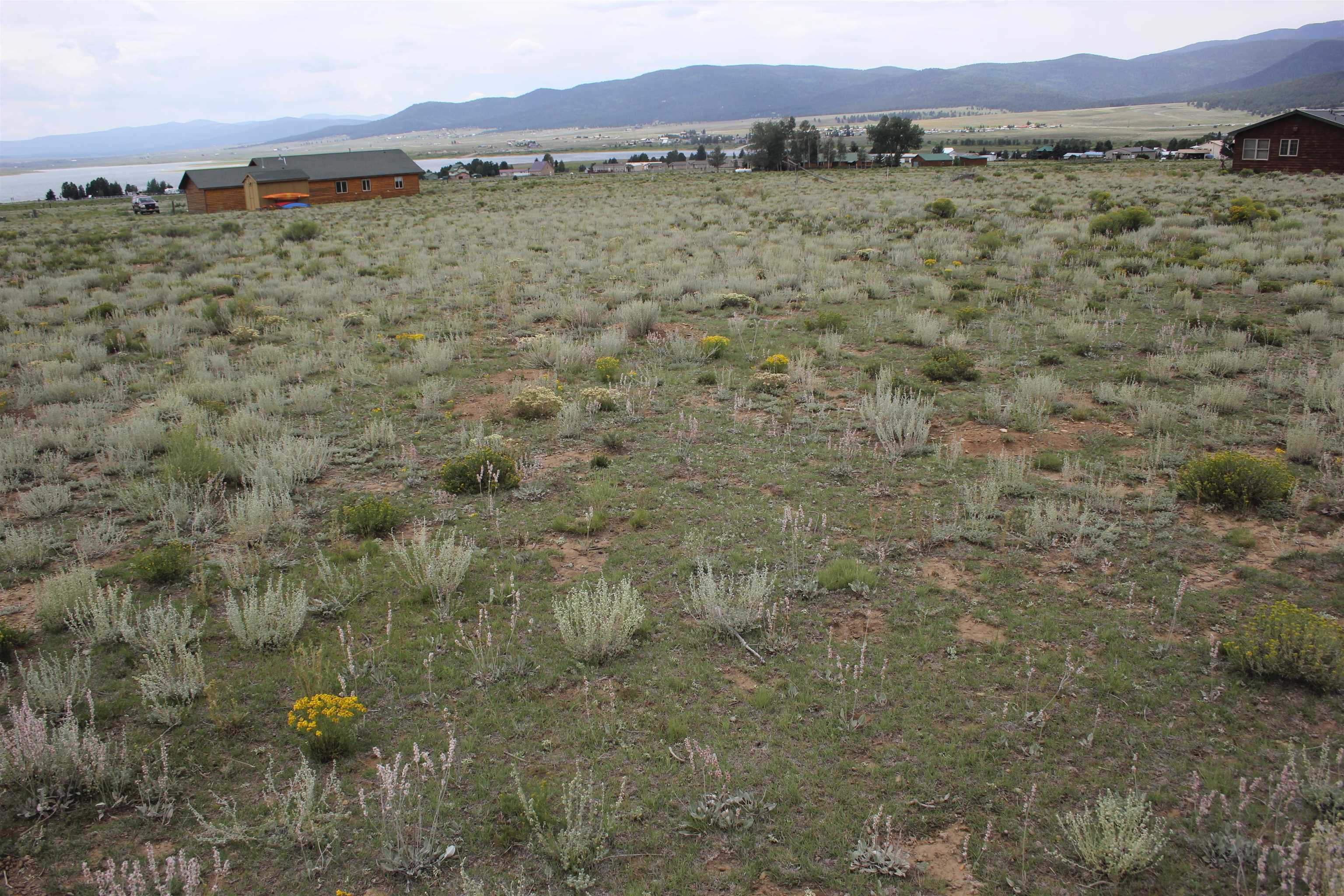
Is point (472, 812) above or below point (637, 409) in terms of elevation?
below

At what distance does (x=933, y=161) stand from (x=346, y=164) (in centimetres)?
4792

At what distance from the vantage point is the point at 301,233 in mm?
28672

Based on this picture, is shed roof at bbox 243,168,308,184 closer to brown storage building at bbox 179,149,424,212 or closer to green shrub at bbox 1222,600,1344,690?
brown storage building at bbox 179,149,424,212

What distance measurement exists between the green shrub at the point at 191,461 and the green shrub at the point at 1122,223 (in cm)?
2344

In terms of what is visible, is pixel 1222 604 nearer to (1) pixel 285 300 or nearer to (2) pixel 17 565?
(2) pixel 17 565

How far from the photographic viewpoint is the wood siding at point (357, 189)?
47688 millimetres

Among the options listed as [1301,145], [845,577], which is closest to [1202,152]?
[1301,145]

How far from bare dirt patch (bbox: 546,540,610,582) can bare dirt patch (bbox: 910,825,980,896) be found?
135 inches

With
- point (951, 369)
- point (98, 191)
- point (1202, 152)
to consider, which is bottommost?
point (951, 369)

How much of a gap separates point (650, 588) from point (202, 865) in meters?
3.43

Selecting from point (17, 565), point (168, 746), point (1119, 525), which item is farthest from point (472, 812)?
point (1119, 525)

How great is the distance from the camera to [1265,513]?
261 inches

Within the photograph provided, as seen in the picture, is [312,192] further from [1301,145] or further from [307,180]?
[1301,145]

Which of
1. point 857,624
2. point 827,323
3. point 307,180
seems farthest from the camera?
point 307,180
